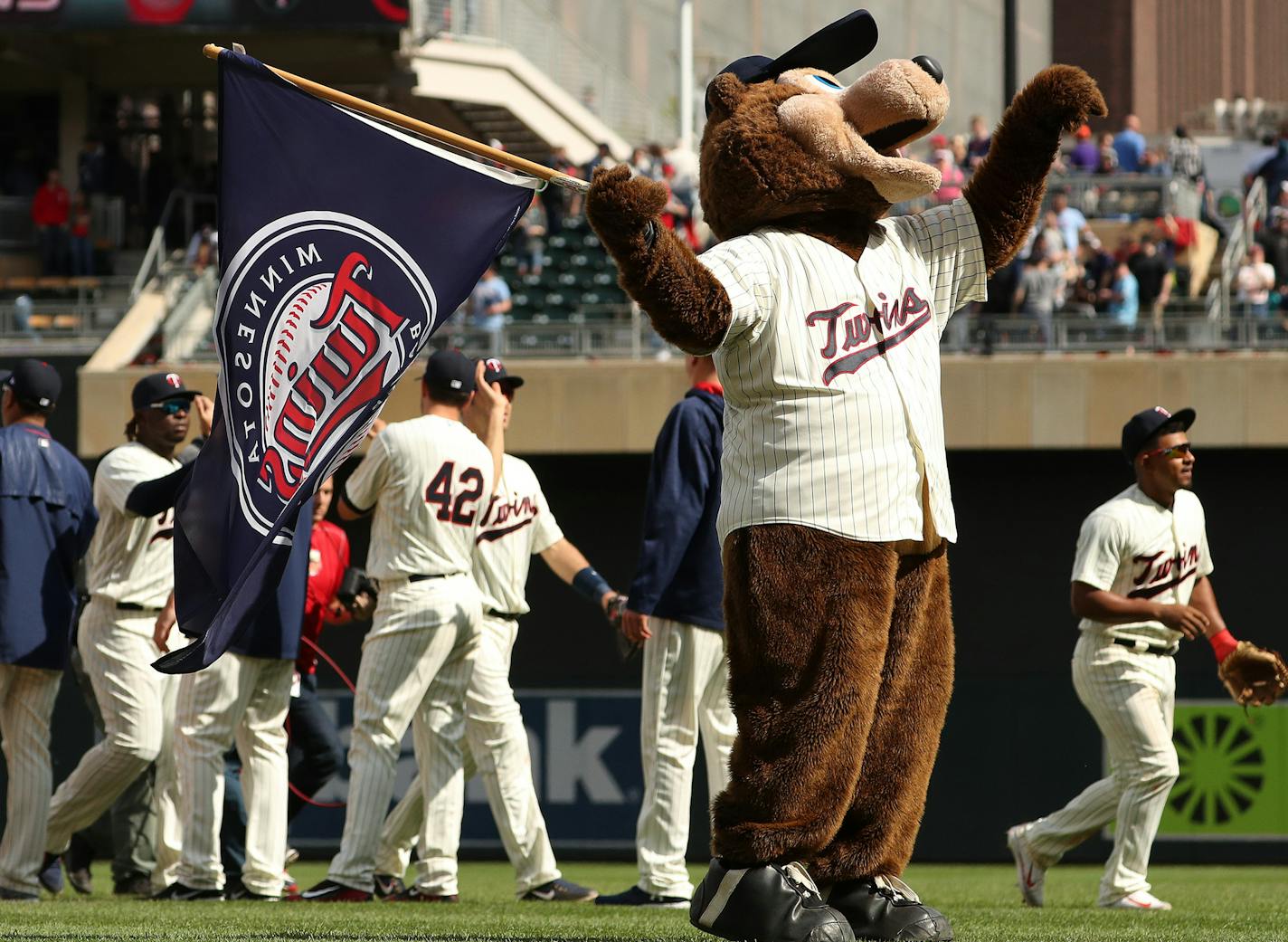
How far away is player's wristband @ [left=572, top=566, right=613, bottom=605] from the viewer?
26.7 ft

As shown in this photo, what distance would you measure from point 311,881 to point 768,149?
672 centimetres

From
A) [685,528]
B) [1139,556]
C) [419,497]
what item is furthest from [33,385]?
[1139,556]

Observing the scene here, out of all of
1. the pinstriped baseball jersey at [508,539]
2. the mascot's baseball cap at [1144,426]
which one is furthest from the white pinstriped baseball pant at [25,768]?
the mascot's baseball cap at [1144,426]

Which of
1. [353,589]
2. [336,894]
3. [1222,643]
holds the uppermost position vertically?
[353,589]

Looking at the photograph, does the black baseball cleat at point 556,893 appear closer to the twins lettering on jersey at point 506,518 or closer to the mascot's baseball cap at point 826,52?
the twins lettering on jersey at point 506,518

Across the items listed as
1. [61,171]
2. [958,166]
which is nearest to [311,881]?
[958,166]

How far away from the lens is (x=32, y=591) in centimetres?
756

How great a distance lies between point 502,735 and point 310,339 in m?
2.94

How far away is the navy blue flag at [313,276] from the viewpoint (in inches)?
211

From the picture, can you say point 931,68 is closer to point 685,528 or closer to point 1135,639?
point 685,528

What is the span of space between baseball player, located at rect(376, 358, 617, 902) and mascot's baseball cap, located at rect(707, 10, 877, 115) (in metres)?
3.08

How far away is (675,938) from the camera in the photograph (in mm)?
5102

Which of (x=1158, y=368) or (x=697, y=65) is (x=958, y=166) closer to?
(x=1158, y=368)

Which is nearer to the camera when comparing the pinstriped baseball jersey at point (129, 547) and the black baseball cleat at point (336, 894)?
the black baseball cleat at point (336, 894)
